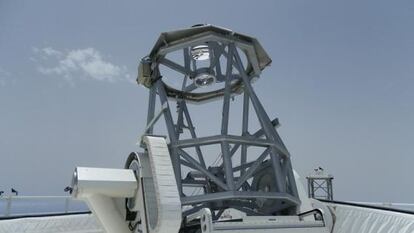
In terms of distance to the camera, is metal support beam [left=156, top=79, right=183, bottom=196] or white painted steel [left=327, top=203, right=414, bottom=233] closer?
white painted steel [left=327, top=203, right=414, bottom=233]

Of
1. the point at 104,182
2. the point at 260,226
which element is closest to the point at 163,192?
the point at 104,182

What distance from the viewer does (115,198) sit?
7.84 meters

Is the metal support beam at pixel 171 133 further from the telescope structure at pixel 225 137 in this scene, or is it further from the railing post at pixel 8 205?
the railing post at pixel 8 205

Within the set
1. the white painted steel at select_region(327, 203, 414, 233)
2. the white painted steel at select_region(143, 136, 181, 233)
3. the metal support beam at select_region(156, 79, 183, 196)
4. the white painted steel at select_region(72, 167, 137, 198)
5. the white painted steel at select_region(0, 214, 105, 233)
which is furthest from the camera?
the white painted steel at select_region(0, 214, 105, 233)

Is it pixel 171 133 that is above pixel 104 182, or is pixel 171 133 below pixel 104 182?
above

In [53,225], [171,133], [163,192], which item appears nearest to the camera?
[163,192]

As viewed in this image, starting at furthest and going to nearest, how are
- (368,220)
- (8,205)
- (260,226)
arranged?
(8,205) < (368,220) < (260,226)

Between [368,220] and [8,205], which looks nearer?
[368,220]

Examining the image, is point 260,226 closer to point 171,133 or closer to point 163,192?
point 163,192

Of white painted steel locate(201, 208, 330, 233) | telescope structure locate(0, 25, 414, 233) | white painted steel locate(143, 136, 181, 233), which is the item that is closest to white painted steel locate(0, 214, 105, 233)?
telescope structure locate(0, 25, 414, 233)

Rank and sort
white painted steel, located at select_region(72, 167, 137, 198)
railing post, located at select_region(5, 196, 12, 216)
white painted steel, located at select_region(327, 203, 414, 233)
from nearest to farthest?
1. white painted steel, located at select_region(72, 167, 137, 198)
2. white painted steel, located at select_region(327, 203, 414, 233)
3. railing post, located at select_region(5, 196, 12, 216)

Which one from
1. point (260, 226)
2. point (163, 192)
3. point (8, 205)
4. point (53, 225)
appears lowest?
point (260, 226)

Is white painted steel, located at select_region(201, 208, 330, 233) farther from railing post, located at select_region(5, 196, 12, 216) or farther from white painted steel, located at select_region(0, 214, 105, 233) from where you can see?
railing post, located at select_region(5, 196, 12, 216)

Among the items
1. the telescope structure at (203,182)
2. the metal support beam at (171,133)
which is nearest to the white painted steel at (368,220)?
the telescope structure at (203,182)
